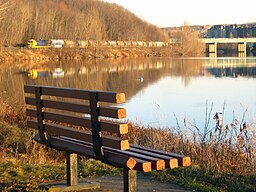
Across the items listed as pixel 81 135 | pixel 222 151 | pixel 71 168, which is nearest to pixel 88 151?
pixel 81 135

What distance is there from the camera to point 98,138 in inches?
203

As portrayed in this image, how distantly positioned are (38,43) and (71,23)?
16.9 meters

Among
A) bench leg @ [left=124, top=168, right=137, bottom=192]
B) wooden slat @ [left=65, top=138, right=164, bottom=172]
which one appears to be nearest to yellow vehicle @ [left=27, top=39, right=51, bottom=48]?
wooden slat @ [left=65, top=138, right=164, bottom=172]

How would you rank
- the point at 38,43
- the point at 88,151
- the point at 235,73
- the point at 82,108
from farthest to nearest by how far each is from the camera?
the point at 38,43 < the point at 235,73 < the point at 88,151 < the point at 82,108

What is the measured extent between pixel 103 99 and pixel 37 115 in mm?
1596

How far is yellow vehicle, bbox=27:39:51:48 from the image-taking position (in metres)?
80.9

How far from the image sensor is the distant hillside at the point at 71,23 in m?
80.6

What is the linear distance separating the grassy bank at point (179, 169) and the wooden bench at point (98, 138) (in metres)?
0.69

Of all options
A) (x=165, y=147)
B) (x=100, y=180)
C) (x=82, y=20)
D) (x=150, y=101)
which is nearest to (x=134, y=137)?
(x=165, y=147)

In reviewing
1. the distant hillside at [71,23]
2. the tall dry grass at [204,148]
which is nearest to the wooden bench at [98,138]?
the tall dry grass at [204,148]

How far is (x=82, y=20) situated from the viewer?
102 meters

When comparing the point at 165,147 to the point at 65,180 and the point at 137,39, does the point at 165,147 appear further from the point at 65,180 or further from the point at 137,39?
the point at 137,39

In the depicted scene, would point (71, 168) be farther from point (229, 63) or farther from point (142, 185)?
point (229, 63)

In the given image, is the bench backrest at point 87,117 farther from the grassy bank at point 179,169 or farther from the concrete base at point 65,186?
the grassy bank at point 179,169
